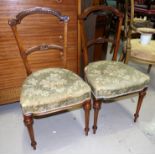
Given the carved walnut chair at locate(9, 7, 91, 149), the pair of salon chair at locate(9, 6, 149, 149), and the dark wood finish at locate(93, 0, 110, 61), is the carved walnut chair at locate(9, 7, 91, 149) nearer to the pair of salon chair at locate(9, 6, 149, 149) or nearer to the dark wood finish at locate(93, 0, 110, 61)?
the pair of salon chair at locate(9, 6, 149, 149)

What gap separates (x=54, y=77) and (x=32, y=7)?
23.5 inches

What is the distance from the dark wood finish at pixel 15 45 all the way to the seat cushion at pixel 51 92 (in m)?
0.25

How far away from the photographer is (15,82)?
1.65 meters

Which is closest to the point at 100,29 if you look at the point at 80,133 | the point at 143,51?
the point at 143,51

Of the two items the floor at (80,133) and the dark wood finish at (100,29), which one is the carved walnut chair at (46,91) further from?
the dark wood finish at (100,29)

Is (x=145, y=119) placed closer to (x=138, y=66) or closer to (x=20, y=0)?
(x=138, y=66)

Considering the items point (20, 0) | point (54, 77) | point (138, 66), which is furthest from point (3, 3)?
point (138, 66)

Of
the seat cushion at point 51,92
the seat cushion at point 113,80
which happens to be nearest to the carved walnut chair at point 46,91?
the seat cushion at point 51,92

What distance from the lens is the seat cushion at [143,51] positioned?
1.80 meters

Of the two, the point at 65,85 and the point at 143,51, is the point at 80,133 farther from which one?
the point at 143,51

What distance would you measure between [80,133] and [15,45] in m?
0.98

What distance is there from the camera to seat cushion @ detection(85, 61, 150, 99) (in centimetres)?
138

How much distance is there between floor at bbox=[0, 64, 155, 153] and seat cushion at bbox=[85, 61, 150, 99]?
416 millimetres

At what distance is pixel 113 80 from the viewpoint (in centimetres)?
142
